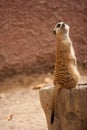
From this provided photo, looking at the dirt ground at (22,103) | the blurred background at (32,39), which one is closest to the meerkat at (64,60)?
the dirt ground at (22,103)

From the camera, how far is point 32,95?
16.8 ft

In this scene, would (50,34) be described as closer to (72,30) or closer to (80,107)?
(72,30)

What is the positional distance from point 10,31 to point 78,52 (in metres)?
0.98

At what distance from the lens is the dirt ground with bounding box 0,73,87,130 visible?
4164 millimetres

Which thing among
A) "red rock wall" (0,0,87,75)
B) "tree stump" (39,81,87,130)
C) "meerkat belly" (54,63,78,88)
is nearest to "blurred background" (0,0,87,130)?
"red rock wall" (0,0,87,75)

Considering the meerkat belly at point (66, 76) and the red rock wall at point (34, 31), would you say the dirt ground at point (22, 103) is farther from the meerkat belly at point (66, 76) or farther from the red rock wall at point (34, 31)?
the meerkat belly at point (66, 76)

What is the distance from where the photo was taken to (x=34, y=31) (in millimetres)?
5738

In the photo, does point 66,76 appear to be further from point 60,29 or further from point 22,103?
point 22,103

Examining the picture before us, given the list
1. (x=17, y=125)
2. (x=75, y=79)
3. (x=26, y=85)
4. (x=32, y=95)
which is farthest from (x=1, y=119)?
(x=75, y=79)

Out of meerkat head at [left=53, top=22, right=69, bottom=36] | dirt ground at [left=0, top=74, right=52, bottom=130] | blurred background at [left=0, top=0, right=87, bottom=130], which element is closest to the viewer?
meerkat head at [left=53, top=22, right=69, bottom=36]

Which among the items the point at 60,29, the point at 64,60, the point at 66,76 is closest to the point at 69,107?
the point at 66,76

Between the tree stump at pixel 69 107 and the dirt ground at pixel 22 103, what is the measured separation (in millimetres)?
723

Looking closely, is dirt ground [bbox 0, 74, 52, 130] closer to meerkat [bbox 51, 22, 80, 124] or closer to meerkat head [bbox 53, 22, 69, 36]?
meerkat [bbox 51, 22, 80, 124]

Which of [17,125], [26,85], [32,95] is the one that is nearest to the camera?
[17,125]
